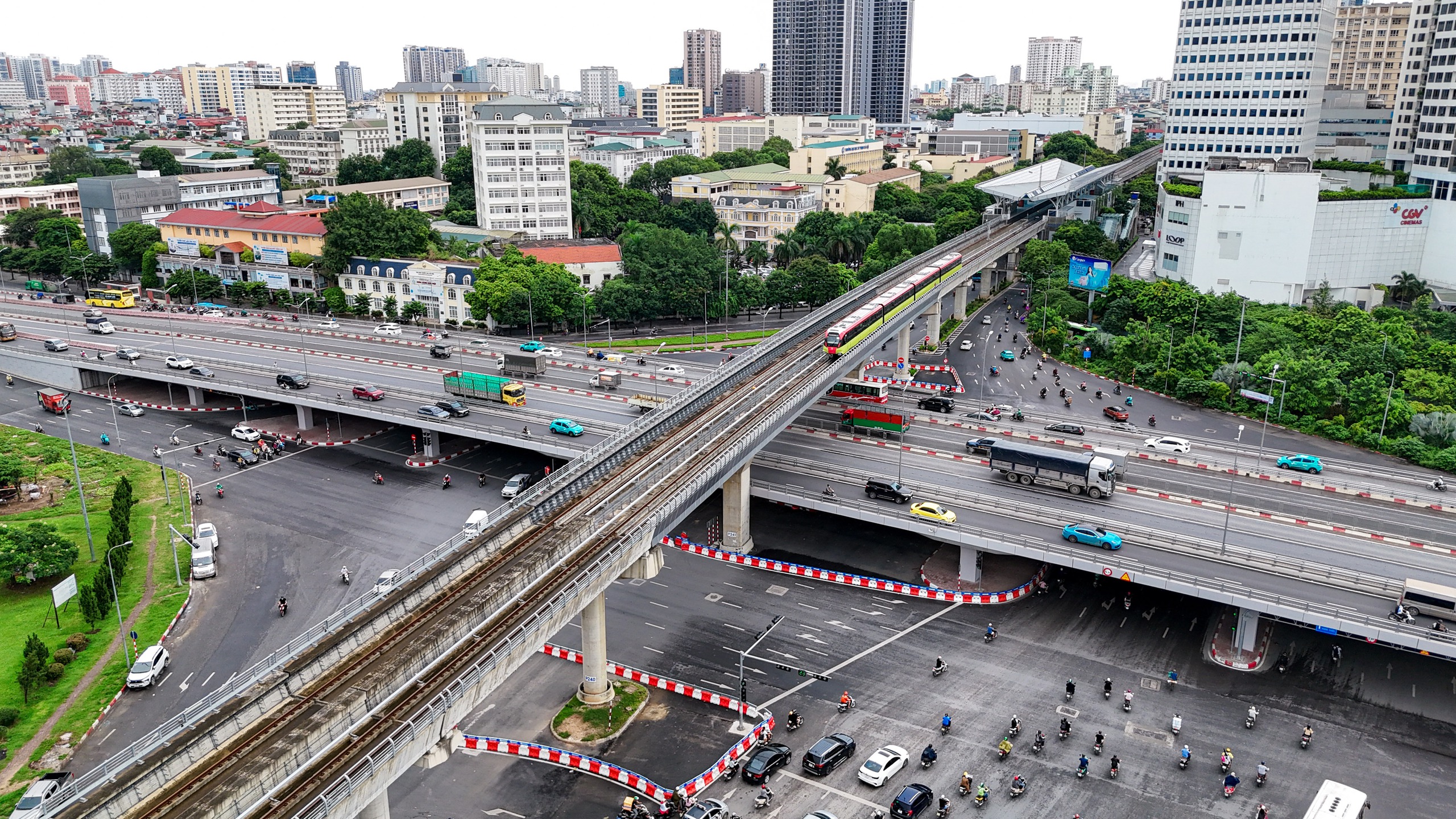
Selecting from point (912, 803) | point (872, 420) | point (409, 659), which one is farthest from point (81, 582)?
point (872, 420)

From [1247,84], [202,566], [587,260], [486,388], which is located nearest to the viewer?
[202,566]

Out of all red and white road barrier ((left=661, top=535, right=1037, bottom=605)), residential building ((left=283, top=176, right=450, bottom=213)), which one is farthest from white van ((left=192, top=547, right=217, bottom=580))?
residential building ((left=283, top=176, right=450, bottom=213))

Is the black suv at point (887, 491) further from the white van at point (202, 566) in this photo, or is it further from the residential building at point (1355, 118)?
the residential building at point (1355, 118)

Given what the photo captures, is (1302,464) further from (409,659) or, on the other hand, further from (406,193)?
(406,193)

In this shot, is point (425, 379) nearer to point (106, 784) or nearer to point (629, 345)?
point (629, 345)

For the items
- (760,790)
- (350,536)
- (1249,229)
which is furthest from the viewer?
(1249,229)

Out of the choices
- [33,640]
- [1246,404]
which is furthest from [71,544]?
[1246,404]

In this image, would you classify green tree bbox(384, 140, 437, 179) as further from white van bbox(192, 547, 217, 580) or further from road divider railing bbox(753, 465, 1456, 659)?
road divider railing bbox(753, 465, 1456, 659)
